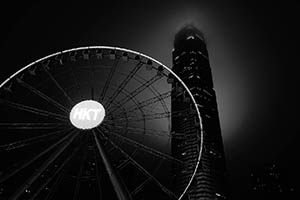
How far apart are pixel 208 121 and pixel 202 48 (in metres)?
36.1

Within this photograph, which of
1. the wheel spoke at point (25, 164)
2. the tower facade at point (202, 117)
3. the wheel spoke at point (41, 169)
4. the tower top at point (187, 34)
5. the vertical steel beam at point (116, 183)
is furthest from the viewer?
the tower top at point (187, 34)

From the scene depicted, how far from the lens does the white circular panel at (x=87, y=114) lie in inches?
626

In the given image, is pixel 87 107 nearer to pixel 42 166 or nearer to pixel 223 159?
pixel 42 166

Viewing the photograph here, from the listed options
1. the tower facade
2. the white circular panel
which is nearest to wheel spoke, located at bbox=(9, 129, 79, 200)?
the white circular panel

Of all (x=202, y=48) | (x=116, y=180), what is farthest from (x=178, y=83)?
(x=202, y=48)

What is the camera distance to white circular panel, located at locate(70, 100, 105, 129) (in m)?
15.9

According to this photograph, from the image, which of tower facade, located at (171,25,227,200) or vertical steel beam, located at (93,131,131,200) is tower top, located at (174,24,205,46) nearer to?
tower facade, located at (171,25,227,200)

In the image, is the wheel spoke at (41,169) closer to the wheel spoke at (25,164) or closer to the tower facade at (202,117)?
the wheel spoke at (25,164)

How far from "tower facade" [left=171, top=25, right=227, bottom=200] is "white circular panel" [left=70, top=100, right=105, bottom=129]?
3764 centimetres

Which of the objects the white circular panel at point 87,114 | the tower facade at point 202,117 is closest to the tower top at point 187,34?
the tower facade at point 202,117

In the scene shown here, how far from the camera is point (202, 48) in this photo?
12519 cm

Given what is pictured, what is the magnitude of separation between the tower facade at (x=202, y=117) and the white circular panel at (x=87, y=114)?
37.6 meters

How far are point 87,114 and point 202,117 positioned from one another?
55.5 metres

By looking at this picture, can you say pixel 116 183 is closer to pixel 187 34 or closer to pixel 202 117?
pixel 202 117
